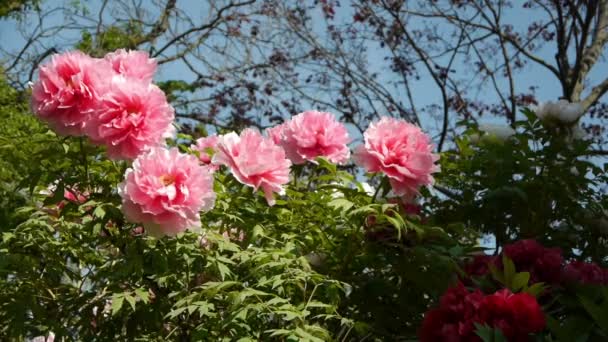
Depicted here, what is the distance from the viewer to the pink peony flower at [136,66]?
2.07m

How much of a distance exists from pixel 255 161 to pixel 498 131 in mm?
1168

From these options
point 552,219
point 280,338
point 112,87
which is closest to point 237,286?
point 280,338

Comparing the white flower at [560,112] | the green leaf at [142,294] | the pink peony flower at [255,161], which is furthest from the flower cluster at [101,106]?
the white flower at [560,112]

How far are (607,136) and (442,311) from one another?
5.74 metres

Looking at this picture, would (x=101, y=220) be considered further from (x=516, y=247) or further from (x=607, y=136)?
(x=607, y=136)

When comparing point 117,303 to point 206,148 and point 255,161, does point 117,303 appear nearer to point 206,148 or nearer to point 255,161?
point 255,161

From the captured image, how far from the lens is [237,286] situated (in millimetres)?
2061

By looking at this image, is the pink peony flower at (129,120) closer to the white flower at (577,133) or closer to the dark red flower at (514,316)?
the dark red flower at (514,316)

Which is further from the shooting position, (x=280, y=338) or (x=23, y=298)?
(x=23, y=298)

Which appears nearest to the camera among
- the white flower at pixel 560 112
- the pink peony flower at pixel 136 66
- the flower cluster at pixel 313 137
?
the pink peony flower at pixel 136 66

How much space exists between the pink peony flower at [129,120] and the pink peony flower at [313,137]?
0.43 metres

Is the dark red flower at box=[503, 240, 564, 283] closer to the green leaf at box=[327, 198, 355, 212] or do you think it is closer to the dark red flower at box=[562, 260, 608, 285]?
the dark red flower at box=[562, 260, 608, 285]

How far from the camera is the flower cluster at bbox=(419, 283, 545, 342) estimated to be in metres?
1.58

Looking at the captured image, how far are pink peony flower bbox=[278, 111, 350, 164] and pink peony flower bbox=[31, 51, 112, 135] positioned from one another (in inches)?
21.9
